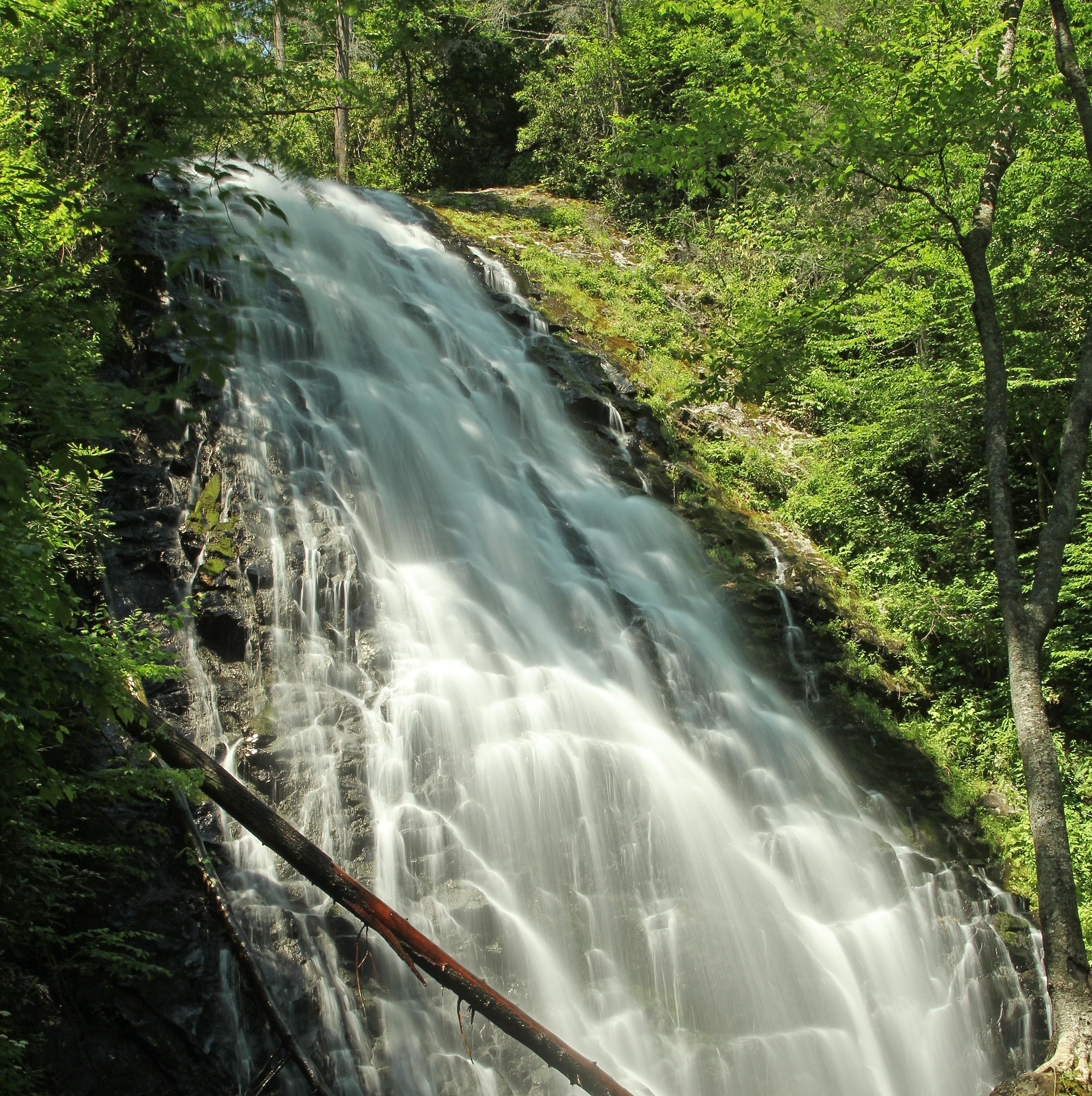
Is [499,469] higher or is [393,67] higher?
[393,67]

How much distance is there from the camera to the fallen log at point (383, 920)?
3.96m

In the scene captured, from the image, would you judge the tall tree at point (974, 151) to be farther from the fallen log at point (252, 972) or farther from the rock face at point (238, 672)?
the fallen log at point (252, 972)

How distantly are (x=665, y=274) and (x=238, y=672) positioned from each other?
50.9 ft

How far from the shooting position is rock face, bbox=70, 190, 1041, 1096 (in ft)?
15.0

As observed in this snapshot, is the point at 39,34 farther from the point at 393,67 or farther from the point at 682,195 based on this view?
the point at 393,67

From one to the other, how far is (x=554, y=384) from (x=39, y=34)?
8376 mm

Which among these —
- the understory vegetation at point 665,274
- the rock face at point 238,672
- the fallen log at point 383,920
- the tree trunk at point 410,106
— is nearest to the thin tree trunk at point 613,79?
the understory vegetation at point 665,274

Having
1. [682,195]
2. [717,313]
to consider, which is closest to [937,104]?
[717,313]

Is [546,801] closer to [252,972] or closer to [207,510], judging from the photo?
[252,972]

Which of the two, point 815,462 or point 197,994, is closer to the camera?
point 197,994

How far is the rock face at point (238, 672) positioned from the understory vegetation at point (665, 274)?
36 cm

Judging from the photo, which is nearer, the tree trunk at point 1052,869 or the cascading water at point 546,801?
the tree trunk at point 1052,869

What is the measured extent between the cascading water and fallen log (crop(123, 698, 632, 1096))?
5.12 feet

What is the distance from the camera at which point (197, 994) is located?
4742mm
